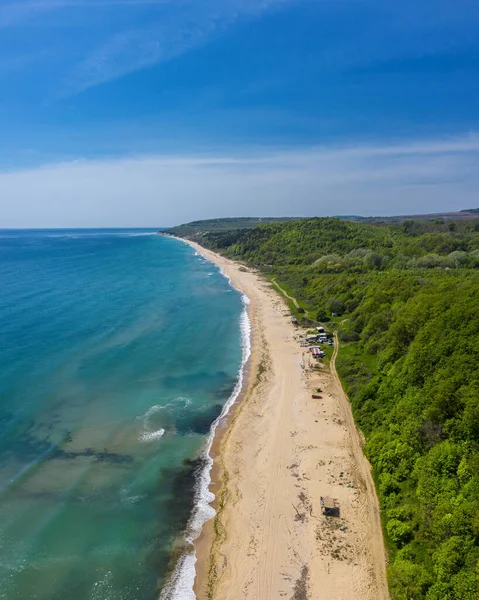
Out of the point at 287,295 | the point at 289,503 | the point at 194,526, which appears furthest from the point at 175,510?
the point at 287,295

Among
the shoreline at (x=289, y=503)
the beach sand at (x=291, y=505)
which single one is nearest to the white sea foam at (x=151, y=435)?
the shoreline at (x=289, y=503)

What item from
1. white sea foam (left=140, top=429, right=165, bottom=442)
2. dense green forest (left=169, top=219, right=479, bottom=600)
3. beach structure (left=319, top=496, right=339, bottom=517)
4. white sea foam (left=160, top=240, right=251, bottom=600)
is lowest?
white sea foam (left=160, top=240, right=251, bottom=600)

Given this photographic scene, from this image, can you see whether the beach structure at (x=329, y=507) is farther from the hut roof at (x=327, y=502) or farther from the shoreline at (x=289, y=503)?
the shoreline at (x=289, y=503)

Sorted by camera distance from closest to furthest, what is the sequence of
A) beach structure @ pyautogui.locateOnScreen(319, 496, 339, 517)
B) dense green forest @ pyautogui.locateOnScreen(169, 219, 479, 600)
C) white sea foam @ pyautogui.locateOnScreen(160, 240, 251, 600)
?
dense green forest @ pyautogui.locateOnScreen(169, 219, 479, 600)
white sea foam @ pyautogui.locateOnScreen(160, 240, 251, 600)
beach structure @ pyautogui.locateOnScreen(319, 496, 339, 517)

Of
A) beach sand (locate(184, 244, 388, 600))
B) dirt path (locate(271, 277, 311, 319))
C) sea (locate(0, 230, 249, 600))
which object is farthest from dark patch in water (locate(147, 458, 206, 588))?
dirt path (locate(271, 277, 311, 319))

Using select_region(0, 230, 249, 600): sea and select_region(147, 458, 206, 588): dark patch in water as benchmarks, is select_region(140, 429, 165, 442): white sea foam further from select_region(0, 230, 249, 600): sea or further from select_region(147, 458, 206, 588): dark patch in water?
select_region(147, 458, 206, 588): dark patch in water

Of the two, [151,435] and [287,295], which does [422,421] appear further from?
[287,295]
